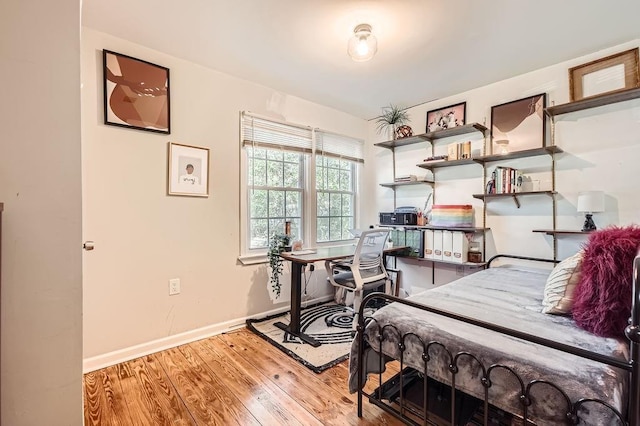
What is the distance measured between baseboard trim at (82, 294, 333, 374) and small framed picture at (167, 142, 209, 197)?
1.20 meters

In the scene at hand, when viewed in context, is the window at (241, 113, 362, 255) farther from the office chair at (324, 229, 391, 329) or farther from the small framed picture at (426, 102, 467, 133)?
the small framed picture at (426, 102, 467, 133)

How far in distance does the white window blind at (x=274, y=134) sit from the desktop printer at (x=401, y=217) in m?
1.26

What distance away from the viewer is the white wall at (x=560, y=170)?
7.33 ft

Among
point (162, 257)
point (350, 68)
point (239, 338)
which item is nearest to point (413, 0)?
point (350, 68)

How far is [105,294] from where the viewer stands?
2121 millimetres

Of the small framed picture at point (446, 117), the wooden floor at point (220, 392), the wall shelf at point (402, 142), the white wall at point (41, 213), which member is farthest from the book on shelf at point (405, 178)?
the white wall at point (41, 213)

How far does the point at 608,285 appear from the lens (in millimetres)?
1148

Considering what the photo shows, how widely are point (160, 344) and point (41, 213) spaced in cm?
170

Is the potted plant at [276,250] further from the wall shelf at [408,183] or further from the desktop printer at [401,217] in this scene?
the wall shelf at [408,183]

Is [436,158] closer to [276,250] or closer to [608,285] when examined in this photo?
[276,250]

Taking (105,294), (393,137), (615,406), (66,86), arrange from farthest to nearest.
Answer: (393,137) < (105,294) < (66,86) < (615,406)

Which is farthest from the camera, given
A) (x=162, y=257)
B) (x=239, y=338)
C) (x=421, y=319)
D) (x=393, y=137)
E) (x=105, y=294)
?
(x=393, y=137)

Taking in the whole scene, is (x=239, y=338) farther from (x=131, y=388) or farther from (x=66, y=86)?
(x=66, y=86)

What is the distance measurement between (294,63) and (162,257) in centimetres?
198
